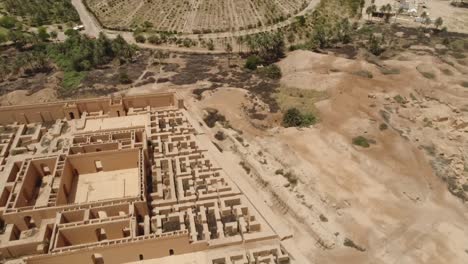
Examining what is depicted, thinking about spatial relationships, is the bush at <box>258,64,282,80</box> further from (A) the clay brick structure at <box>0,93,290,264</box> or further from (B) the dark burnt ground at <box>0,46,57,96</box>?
(B) the dark burnt ground at <box>0,46,57,96</box>

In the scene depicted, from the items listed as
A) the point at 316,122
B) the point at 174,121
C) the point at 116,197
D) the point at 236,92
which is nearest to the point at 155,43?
the point at 236,92

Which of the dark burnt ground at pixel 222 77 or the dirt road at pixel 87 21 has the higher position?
the dirt road at pixel 87 21

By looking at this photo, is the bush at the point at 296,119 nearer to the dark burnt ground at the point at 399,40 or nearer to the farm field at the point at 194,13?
the dark burnt ground at the point at 399,40

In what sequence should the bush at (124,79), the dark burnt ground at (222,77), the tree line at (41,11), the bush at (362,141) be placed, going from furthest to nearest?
the tree line at (41,11) → the bush at (124,79) → the dark burnt ground at (222,77) → the bush at (362,141)

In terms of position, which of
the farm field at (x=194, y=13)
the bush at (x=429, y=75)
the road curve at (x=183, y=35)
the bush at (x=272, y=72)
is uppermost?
the farm field at (x=194, y=13)

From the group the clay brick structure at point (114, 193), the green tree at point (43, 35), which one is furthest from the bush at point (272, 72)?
the green tree at point (43, 35)

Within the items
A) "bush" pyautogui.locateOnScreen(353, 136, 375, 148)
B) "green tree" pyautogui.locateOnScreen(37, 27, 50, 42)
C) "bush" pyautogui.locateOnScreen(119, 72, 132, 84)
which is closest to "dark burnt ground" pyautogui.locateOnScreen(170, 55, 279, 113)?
"bush" pyautogui.locateOnScreen(119, 72, 132, 84)

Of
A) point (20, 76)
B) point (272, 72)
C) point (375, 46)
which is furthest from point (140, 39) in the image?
point (375, 46)

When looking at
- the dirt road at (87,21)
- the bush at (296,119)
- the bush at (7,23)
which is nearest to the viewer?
the bush at (296,119)
